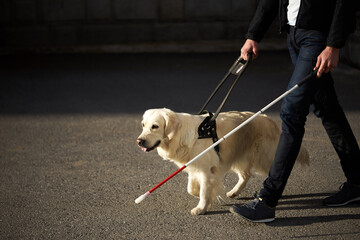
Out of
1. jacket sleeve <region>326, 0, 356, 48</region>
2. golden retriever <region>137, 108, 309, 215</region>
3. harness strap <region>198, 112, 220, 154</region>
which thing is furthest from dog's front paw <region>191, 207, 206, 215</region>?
jacket sleeve <region>326, 0, 356, 48</region>

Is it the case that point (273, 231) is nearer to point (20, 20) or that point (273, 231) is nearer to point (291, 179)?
point (291, 179)

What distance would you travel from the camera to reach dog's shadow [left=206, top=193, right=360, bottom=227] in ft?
13.1

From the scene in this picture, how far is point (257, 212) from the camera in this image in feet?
12.9

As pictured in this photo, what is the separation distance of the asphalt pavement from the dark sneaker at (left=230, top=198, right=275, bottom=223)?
0.18 feet

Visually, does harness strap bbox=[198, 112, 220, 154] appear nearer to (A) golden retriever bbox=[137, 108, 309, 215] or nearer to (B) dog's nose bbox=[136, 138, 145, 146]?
(A) golden retriever bbox=[137, 108, 309, 215]

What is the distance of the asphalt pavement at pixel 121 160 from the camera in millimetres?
3938

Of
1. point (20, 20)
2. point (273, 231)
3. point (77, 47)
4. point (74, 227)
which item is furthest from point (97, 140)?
point (20, 20)

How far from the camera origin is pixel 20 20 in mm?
11391

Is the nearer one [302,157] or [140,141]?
[140,141]

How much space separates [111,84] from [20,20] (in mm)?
3863

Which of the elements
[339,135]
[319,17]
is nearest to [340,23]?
[319,17]

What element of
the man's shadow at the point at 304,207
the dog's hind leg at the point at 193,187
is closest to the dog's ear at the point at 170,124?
the dog's hind leg at the point at 193,187

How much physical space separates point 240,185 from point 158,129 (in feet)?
3.09

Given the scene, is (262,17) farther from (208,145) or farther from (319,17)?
(208,145)
